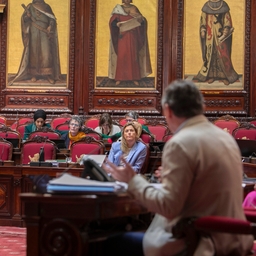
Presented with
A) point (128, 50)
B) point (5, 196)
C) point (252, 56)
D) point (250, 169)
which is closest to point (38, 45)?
point (128, 50)

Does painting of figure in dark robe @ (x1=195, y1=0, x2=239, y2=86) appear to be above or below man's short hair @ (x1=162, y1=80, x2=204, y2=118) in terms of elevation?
above

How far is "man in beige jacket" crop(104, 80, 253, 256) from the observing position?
7.70 feet

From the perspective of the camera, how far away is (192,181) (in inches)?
93.7

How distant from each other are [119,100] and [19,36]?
102 inches

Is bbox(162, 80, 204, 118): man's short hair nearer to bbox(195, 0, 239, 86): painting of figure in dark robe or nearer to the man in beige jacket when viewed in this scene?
the man in beige jacket

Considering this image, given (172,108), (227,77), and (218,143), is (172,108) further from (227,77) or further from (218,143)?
(227,77)

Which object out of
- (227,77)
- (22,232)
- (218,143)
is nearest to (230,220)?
(218,143)

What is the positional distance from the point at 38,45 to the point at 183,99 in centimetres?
1029

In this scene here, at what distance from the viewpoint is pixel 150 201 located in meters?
2.39

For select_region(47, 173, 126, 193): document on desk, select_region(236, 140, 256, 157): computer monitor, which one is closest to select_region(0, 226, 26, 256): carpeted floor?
select_region(47, 173, 126, 193): document on desk


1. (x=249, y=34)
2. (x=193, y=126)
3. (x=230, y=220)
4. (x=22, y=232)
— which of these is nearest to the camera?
(x=230, y=220)

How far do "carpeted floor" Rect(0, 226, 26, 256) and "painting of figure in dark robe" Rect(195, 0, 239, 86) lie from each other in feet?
22.1

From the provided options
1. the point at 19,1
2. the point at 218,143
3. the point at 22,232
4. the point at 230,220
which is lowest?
the point at 22,232

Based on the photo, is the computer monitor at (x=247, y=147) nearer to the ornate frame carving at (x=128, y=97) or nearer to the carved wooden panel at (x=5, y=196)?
the carved wooden panel at (x=5, y=196)
